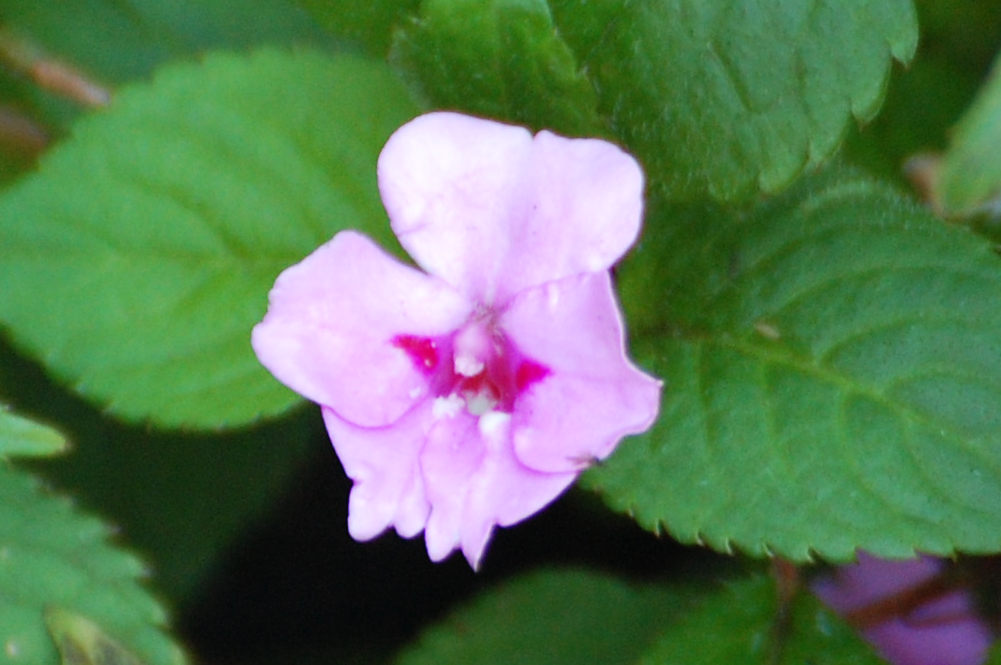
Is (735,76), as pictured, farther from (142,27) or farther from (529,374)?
(142,27)

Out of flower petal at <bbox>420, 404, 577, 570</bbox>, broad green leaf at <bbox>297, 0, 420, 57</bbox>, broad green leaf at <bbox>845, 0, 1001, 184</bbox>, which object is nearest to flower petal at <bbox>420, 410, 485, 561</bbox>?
flower petal at <bbox>420, 404, 577, 570</bbox>

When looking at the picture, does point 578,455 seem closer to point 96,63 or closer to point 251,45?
point 251,45

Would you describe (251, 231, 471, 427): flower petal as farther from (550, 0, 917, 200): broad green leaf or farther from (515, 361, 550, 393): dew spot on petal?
(550, 0, 917, 200): broad green leaf

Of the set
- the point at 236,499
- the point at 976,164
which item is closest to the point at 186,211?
the point at 236,499

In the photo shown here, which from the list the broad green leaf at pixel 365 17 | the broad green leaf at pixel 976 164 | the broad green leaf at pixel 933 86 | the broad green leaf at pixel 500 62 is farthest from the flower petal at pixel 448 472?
the broad green leaf at pixel 933 86

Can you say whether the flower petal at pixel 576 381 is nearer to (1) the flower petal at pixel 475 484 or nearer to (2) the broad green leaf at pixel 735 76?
(1) the flower petal at pixel 475 484

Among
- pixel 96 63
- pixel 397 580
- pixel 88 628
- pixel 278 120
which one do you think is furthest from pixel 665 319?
pixel 96 63
